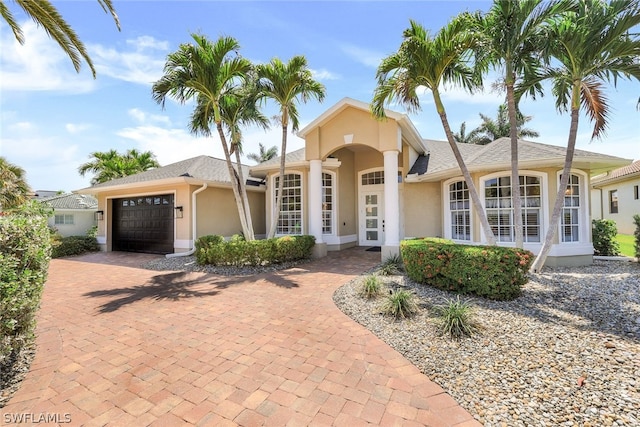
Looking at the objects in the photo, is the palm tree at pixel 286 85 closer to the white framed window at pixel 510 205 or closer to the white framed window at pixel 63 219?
the white framed window at pixel 510 205

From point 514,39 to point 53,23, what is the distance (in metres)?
9.69

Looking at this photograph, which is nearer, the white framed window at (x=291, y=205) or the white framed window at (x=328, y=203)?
the white framed window at (x=328, y=203)

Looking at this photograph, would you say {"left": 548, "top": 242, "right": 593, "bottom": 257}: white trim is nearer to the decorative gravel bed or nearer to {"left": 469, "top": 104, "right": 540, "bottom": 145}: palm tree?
the decorative gravel bed

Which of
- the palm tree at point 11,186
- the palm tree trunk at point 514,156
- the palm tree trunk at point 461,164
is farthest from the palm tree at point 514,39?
the palm tree at point 11,186

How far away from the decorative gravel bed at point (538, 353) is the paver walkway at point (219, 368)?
305 mm

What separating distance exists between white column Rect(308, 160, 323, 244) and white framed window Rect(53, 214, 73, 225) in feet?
58.0

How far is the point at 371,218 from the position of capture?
13.7m

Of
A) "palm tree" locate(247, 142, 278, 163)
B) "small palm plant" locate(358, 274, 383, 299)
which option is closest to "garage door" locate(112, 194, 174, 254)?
"small palm plant" locate(358, 274, 383, 299)

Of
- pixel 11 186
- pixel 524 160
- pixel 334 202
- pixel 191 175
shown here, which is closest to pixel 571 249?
pixel 524 160

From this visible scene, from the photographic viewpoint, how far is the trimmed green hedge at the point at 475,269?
5648mm

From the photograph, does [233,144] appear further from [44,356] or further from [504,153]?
[504,153]

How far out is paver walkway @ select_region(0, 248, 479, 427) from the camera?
285cm

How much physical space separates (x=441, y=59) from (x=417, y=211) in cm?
639

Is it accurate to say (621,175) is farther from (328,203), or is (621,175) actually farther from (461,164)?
(328,203)
